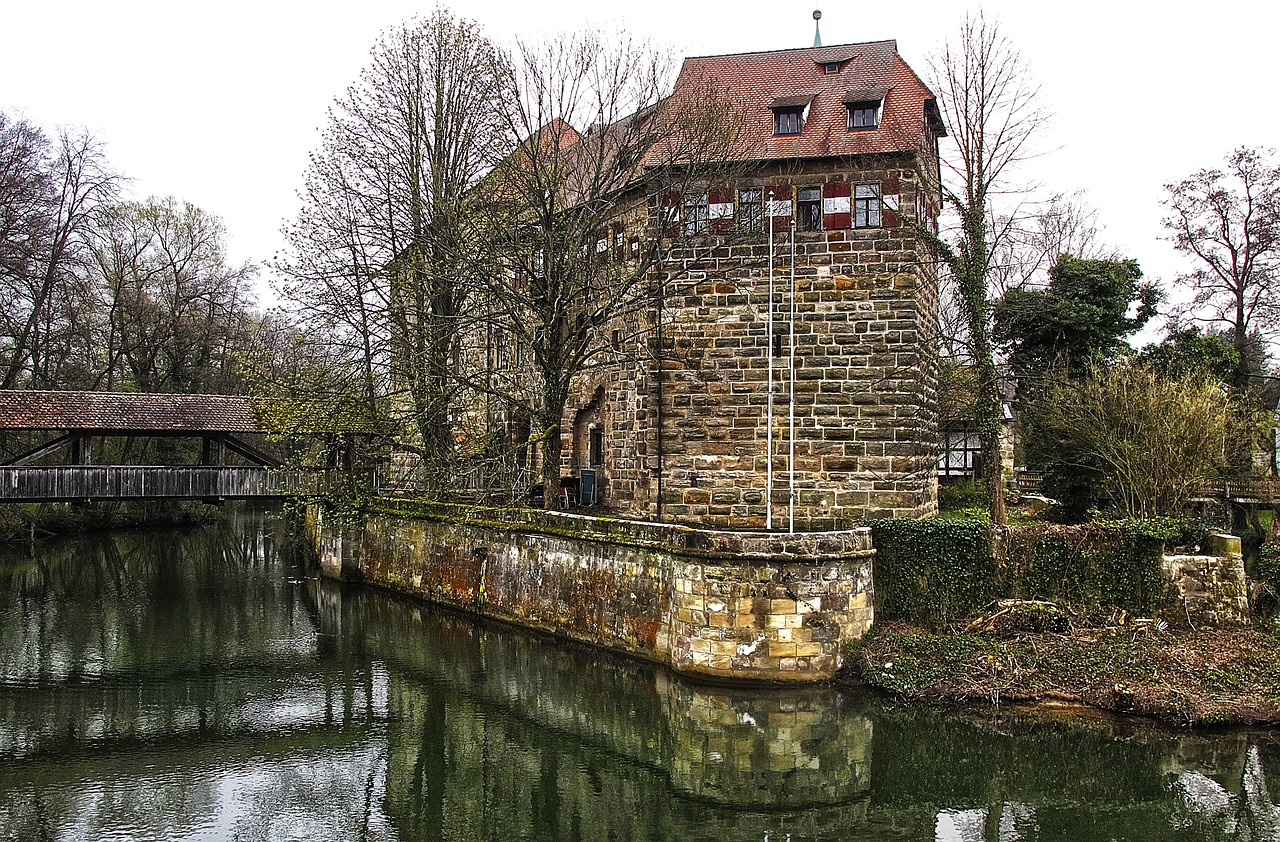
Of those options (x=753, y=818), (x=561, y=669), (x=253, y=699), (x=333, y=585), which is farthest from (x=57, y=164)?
(x=753, y=818)

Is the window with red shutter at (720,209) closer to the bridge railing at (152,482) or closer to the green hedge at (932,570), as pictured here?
the green hedge at (932,570)

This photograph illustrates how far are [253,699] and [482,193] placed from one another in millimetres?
9786

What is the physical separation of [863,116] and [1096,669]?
31.0 feet

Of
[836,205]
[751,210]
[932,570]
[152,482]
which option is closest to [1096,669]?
[932,570]

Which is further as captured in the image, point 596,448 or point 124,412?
point 124,412

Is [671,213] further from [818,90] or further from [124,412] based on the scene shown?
[124,412]

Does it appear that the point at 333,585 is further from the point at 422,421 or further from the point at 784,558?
the point at 784,558

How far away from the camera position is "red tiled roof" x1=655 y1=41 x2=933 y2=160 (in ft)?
A: 51.6

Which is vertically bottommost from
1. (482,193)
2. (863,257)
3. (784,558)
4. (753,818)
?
(753,818)

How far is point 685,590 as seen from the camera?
12.4 meters

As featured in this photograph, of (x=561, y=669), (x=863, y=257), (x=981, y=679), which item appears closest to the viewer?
(x=981, y=679)

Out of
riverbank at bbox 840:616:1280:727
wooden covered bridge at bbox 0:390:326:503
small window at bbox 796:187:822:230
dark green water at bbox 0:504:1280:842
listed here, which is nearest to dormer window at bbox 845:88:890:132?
small window at bbox 796:187:822:230

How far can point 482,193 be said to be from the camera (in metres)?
17.8

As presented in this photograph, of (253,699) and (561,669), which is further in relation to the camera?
(561,669)
